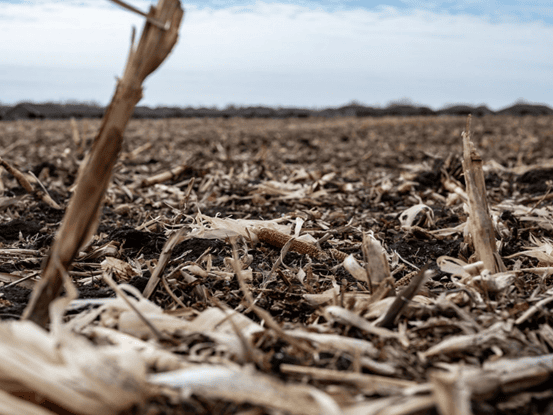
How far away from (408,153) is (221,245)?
19.9 ft

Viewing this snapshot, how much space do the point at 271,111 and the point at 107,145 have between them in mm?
29890

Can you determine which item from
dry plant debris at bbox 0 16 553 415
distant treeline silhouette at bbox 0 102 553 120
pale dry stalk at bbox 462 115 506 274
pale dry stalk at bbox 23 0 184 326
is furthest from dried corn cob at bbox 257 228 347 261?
distant treeline silhouette at bbox 0 102 553 120

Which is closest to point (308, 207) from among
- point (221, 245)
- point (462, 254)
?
point (221, 245)

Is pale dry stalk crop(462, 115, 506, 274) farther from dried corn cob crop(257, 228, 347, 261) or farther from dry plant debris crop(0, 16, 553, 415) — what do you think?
dried corn cob crop(257, 228, 347, 261)

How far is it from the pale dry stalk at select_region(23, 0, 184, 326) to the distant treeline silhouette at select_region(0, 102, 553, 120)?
25.8 m

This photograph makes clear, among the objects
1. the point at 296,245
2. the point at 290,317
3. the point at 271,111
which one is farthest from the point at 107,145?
the point at 271,111

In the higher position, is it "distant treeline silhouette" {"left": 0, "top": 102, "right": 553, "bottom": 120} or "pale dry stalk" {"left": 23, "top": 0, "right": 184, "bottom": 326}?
"distant treeline silhouette" {"left": 0, "top": 102, "right": 553, "bottom": 120}

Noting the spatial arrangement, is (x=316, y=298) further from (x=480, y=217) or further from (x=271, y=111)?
(x=271, y=111)

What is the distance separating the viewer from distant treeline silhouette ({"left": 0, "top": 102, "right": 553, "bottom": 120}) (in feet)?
90.2

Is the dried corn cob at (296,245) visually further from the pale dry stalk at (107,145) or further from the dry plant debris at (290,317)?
the pale dry stalk at (107,145)

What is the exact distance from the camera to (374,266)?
1.73 m

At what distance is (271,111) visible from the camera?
30.7 metres

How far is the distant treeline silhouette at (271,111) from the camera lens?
27.5 m

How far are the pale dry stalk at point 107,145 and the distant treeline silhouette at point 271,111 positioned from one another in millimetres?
25824
